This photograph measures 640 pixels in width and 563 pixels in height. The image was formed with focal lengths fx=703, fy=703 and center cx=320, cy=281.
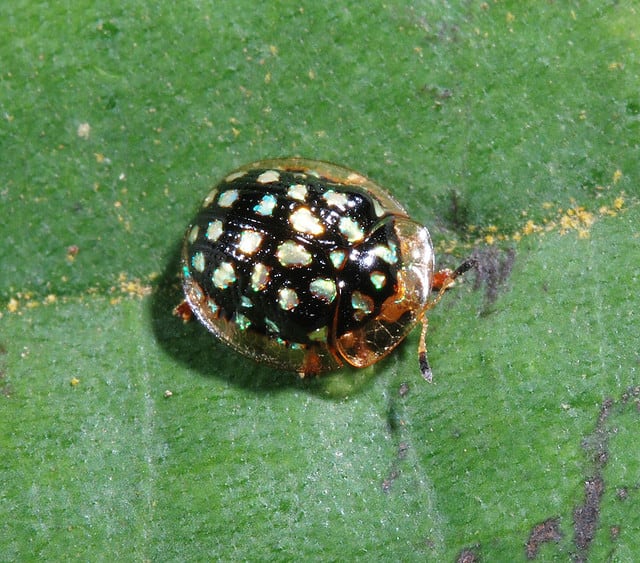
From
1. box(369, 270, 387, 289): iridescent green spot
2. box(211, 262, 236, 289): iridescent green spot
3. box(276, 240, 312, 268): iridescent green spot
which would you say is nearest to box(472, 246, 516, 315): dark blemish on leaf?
box(369, 270, 387, 289): iridescent green spot

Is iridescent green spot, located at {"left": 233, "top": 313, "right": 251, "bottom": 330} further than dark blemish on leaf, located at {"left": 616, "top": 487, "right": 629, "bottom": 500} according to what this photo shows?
Yes

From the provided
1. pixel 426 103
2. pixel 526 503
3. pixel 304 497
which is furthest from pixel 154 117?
pixel 526 503

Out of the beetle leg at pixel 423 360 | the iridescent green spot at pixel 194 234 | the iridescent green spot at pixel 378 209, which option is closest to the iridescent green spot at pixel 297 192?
the iridescent green spot at pixel 378 209

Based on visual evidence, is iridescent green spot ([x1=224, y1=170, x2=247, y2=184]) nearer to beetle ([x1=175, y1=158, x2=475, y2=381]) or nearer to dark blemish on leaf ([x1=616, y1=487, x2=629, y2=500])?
beetle ([x1=175, y1=158, x2=475, y2=381])

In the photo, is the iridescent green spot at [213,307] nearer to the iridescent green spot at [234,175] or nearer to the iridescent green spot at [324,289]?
the iridescent green spot at [324,289]

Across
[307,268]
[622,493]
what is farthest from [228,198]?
[622,493]

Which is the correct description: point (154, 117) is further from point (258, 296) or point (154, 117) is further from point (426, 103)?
point (426, 103)
